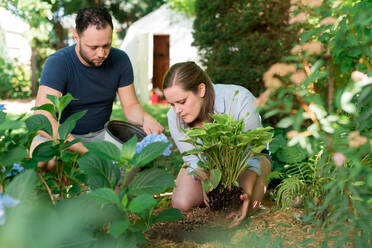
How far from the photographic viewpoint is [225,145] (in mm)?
1895

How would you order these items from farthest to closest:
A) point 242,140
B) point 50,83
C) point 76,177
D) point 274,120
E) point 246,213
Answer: point 274,120 < point 50,83 < point 246,213 < point 242,140 < point 76,177

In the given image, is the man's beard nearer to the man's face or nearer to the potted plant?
the man's face

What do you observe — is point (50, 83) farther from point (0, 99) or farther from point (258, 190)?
point (0, 99)

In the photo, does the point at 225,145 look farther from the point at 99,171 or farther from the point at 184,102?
the point at 99,171

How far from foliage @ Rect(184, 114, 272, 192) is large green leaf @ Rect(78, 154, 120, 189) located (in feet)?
1.82

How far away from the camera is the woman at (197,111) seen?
222cm

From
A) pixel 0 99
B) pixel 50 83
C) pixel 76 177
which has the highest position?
pixel 50 83

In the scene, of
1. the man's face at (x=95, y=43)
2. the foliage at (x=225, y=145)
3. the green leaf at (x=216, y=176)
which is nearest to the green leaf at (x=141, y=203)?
the foliage at (x=225, y=145)

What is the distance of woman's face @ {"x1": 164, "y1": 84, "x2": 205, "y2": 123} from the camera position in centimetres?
222

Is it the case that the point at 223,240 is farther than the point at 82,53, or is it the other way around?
the point at 82,53

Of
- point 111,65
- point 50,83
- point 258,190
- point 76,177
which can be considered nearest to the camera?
point 76,177

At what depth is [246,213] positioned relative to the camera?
81.0 inches

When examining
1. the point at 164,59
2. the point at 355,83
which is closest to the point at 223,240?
the point at 355,83

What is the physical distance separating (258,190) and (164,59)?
395 inches
